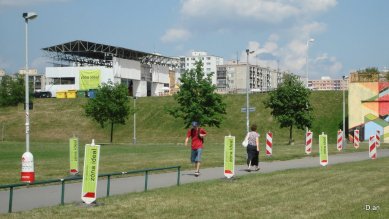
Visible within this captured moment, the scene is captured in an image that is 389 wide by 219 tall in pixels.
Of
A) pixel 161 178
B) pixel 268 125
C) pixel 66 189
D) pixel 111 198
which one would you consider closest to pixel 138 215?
pixel 111 198

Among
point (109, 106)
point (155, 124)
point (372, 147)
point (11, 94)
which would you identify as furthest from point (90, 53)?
point (372, 147)

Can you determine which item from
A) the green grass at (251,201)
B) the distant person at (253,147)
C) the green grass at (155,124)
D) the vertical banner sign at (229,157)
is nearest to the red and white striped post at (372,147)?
the distant person at (253,147)

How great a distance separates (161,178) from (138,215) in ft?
27.9

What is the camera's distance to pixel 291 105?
5103 cm

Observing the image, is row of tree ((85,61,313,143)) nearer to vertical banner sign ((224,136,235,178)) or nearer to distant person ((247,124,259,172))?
distant person ((247,124,259,172))

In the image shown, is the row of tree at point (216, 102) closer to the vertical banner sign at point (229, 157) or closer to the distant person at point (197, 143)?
the distant person at point (197, 143)

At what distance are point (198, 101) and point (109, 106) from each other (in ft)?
30.7

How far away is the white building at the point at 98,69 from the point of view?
351ft

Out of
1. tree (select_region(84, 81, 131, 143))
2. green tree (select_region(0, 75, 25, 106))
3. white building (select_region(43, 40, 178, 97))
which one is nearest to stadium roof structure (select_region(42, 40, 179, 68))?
white building (select_region(43, 40, 178, 97))

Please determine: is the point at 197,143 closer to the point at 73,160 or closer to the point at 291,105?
the point at 73,160

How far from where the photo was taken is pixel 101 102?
56000 millimetres

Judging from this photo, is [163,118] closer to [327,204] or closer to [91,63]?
[91,63]

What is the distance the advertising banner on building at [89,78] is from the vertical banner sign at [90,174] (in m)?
96.1

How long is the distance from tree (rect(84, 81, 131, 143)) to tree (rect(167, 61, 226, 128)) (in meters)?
6.49
